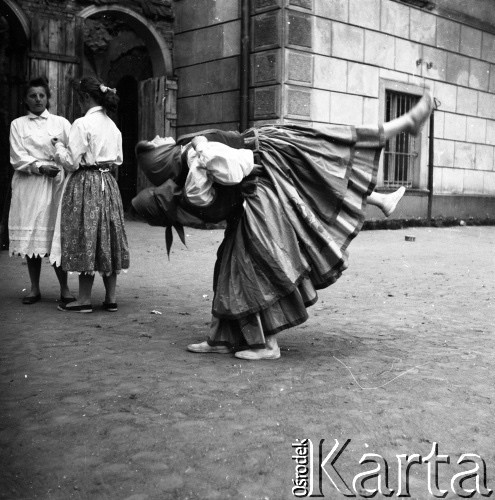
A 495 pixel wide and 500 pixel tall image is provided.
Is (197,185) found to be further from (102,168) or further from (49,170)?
(49,170)

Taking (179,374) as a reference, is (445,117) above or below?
above

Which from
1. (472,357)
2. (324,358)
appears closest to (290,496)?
(324,358)

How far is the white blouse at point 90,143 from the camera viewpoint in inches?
227

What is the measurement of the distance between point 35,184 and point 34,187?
0.03 metres

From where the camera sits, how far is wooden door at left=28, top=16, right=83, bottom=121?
39.3 ft

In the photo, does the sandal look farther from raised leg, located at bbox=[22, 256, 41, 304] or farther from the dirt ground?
raised leg, located at bbox=[22, 256, 41, 304]

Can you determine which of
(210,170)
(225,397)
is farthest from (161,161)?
(225,397)

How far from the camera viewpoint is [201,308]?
612 centimetres

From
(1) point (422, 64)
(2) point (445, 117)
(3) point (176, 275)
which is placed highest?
(1) point (422, 64)

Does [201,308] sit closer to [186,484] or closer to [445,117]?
[186,484]

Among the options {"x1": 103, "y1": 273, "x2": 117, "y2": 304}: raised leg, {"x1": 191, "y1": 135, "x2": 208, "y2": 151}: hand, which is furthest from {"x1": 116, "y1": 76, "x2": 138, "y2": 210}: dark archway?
{"x1": 191, "y1": 135, "x2": 208, "y2": 151}: hand

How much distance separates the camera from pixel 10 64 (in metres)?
12.2

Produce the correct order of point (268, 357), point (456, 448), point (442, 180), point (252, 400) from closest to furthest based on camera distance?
1. point (456, 448)
2. point (252, 400)
3. point (268, 357)
4. point (442, 180)

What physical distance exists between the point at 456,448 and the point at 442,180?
14106 millimetres
